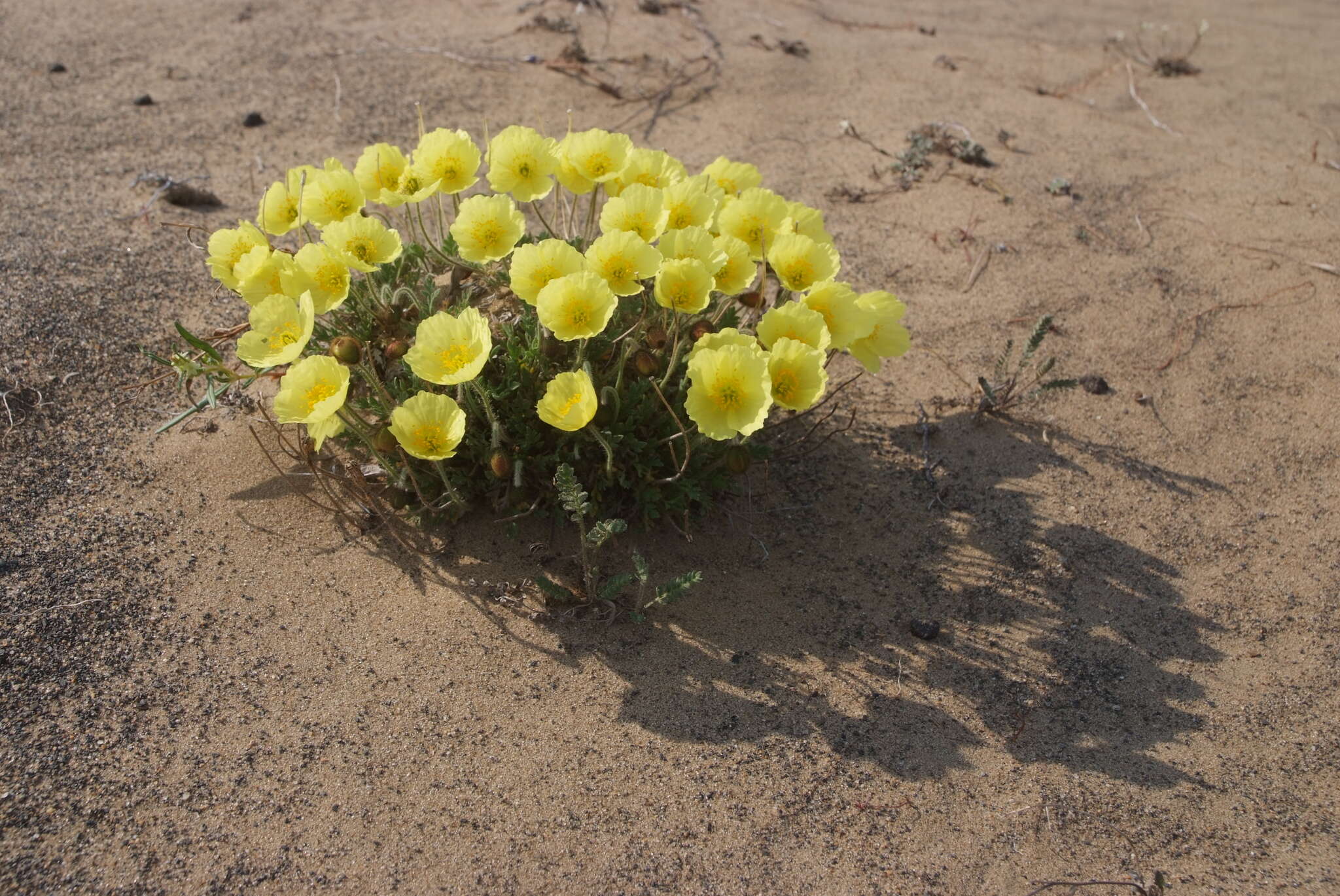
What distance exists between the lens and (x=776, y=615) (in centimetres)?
264

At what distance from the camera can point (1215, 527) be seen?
301 cm

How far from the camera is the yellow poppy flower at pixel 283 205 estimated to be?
264cm

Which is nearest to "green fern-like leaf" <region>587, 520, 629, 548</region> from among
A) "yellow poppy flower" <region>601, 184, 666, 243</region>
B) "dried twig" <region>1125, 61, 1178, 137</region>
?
"yellow poppy flower" <region>601, 184, 666, 243</region>

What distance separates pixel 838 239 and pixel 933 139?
1098mm

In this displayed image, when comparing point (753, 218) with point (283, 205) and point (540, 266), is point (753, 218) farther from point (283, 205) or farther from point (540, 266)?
point (283, 205)

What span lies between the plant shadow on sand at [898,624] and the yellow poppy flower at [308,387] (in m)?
0.55

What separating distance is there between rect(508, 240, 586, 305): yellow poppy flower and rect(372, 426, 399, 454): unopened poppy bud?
50 centimetres

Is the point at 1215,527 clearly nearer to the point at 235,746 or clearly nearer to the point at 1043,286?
the point at 1043,286

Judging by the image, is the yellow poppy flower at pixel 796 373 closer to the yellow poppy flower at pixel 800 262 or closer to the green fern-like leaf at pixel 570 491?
the yellow poppy flower at pixel 800 262

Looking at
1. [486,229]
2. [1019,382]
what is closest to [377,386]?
[486,229]

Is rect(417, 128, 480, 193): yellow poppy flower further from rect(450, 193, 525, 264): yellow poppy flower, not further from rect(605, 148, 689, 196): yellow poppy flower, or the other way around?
rect(605, 148, 689, 196): yellow poppy flower

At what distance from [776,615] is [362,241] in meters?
1.46

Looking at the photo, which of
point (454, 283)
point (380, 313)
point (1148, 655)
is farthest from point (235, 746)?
point (1148, 655)

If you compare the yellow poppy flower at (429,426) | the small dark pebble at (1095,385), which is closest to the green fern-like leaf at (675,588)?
the yellow poppy flower at (429,426)
